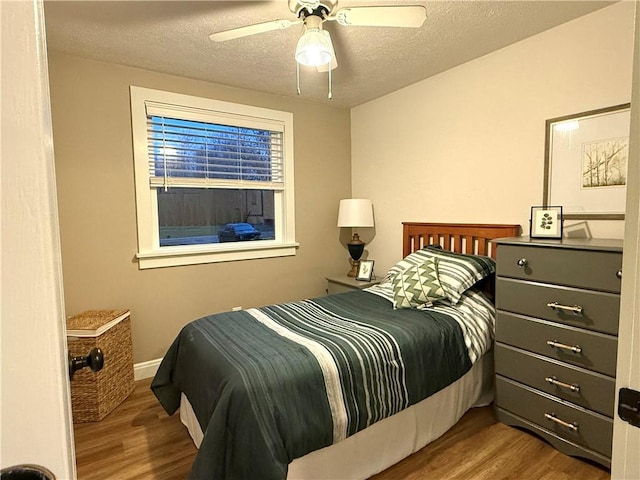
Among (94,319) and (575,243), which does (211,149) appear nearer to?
(94,319)

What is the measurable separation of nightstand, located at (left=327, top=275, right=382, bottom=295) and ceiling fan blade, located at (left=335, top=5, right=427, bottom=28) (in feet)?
6.92

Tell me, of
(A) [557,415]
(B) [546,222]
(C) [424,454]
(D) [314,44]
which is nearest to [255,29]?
(D) [314,44]

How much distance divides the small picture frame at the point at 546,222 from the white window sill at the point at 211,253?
211 cm

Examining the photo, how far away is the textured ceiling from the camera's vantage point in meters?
1.93

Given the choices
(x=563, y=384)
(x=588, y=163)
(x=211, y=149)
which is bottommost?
(x=563, y=384)

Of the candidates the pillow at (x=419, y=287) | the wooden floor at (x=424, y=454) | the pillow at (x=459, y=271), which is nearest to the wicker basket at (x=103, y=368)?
the wooden floor at (x=424, y=454)

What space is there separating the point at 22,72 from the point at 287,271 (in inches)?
125

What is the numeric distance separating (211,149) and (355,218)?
1528 mm

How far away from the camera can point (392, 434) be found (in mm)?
1782

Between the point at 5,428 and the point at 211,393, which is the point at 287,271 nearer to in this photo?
the point at 211,393

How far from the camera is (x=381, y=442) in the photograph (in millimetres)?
1744

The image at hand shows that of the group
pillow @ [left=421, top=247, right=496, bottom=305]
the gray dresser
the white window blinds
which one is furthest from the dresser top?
the white window blinds

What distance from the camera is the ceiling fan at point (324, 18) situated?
1.62m

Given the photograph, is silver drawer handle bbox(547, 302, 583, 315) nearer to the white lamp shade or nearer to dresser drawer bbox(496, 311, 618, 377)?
dresser drawer bbox(496, 311, 618, 377)
